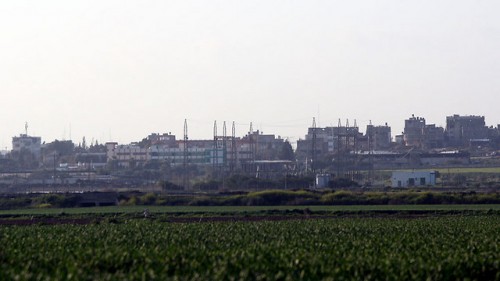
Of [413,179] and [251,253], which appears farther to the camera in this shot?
[413,179]

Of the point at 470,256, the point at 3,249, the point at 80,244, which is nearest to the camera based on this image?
the point at 470,256

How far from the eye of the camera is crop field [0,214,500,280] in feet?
93.4

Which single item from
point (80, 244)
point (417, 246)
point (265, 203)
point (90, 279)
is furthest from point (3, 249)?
point (265, 203)

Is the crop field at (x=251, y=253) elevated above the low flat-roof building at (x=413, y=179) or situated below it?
below

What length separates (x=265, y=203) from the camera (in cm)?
9288

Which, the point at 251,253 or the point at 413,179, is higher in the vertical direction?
the point at 413,179

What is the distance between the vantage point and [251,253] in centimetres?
3325

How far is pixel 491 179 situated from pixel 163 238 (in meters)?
119

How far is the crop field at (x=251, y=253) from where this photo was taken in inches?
1120

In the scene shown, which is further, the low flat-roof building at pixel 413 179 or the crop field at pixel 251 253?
the low flat-roof building at pixel 413 179

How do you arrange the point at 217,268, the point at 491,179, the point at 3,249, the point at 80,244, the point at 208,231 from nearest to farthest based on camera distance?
the point at 217,268, the point at 3,249, the point at 80,244, the point at 208,231, the point at 491,179

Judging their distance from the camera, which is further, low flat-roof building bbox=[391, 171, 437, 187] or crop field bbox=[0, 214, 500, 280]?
low flat-roof building bbox=[391, 171, 437, 187]

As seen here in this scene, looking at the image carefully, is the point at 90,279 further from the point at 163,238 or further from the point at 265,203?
the point at 265,203

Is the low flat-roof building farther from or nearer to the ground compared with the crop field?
farther from the ground
